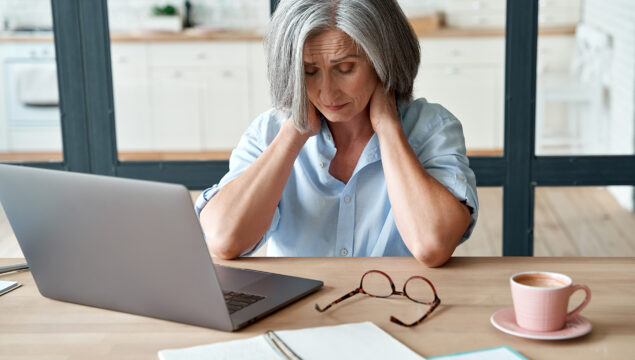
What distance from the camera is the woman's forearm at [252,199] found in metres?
1.43

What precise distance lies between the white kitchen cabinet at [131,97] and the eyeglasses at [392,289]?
1594 mm

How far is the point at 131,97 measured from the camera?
2.62 meters

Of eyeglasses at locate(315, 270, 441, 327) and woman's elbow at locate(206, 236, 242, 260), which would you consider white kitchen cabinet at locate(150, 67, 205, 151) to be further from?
eyeglasses at locate(315, 270, 441, 327)

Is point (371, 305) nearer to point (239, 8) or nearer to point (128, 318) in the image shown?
point (128, 318)

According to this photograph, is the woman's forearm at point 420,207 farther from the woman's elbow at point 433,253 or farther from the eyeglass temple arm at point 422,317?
the eyeglass temple arm at point 422,317

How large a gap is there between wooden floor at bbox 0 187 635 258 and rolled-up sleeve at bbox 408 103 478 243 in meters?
0.97

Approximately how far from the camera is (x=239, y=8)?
2607 millimetres

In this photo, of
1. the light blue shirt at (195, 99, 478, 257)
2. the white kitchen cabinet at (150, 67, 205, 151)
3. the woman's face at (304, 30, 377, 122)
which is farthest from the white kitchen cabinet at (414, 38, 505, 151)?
the woman's face at (304, 30, 377, 122)

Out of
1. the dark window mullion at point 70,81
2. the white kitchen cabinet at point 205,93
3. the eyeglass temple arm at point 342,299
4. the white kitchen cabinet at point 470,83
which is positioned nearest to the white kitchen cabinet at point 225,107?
the white kitchen cabinet at point 205,93

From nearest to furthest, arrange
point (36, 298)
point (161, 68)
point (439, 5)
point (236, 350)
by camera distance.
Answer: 1. point (236, 350)
2. point (36, 298)
3. point (439, 5)
4. point (161, 68)

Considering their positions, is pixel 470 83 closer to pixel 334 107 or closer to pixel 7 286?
pixel 334 107

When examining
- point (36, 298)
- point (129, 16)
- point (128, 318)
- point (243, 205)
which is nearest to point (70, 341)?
point (128, 318)

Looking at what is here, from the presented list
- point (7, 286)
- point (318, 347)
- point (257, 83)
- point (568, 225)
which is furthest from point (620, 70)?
point (7, 286)

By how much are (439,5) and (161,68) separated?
3.31 feet
